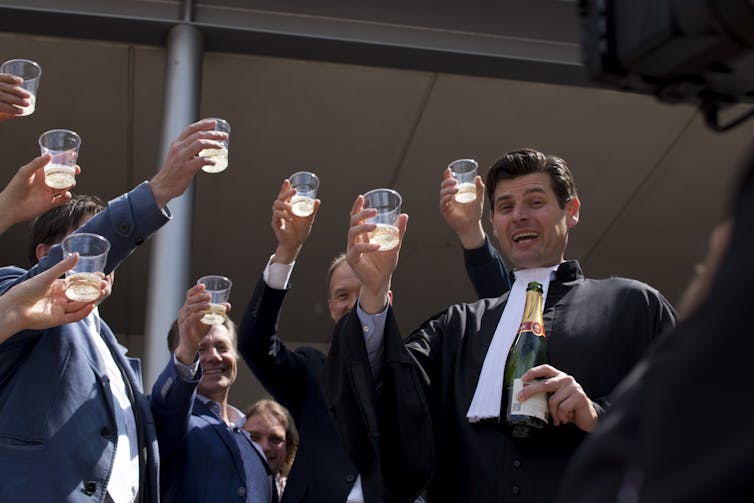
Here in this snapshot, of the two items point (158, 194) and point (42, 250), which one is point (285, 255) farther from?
point (42, 250)

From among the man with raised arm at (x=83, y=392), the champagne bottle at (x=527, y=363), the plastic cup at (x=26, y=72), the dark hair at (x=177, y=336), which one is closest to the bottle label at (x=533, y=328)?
the champagne bottle at (x=527, y=363)

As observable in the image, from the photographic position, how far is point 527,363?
2.85 meters

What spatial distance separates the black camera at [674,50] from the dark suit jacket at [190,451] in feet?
8.40

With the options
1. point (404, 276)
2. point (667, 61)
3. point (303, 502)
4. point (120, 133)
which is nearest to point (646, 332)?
point (303, 502)

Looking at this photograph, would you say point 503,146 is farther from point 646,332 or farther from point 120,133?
point 646,332

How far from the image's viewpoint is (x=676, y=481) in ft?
2.62

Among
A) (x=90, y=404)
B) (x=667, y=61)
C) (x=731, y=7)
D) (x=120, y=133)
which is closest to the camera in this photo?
(x=731, y=7)

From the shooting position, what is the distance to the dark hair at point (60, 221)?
11.1 feet

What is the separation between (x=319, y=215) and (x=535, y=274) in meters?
4.14

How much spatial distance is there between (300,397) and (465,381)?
1.07m

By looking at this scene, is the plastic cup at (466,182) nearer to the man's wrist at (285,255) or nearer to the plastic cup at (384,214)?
the plastic cup at (384,214)

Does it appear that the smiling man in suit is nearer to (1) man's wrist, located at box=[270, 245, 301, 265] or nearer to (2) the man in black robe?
(1) man's wrist, located at box=[270, 245, 301, 265]

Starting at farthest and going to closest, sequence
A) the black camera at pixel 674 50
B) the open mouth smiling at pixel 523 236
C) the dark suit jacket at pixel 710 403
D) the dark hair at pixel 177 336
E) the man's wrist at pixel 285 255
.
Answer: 1. the dark hair at pixel 177 336
2. the man's wrist at pixel 285 255
3. the open mouth smiling at pixel 523 236
4. the black camera at pixel 674 50
5. the dark suit jacket at pixel 710 403

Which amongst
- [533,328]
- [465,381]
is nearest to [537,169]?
[533,328]
